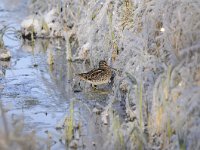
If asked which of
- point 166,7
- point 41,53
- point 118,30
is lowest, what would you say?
point 41,53

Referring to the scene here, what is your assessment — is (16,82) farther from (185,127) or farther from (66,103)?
(185,127)

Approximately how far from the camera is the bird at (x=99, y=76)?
8.59 meters

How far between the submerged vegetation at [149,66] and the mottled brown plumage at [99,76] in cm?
19

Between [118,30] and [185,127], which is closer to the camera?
[185,127]

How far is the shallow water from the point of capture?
22.9ft

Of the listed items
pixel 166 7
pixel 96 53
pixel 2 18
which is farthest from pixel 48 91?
pixel 2 18

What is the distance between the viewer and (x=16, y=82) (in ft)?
30.4

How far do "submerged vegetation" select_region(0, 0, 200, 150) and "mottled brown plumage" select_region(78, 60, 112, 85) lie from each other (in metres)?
0.19


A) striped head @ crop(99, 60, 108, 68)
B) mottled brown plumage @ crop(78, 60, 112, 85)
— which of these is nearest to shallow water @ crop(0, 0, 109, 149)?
mottled brown plumage @ crop(78, 60, 112, 85)

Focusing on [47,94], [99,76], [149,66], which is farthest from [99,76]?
[149,66]

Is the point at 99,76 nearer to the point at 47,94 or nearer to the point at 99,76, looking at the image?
the point at 99,76

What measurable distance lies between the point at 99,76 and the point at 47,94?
2.70 ft

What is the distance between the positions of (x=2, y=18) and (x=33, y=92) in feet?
21.0

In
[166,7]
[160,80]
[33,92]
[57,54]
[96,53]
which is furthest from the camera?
[57,54]
